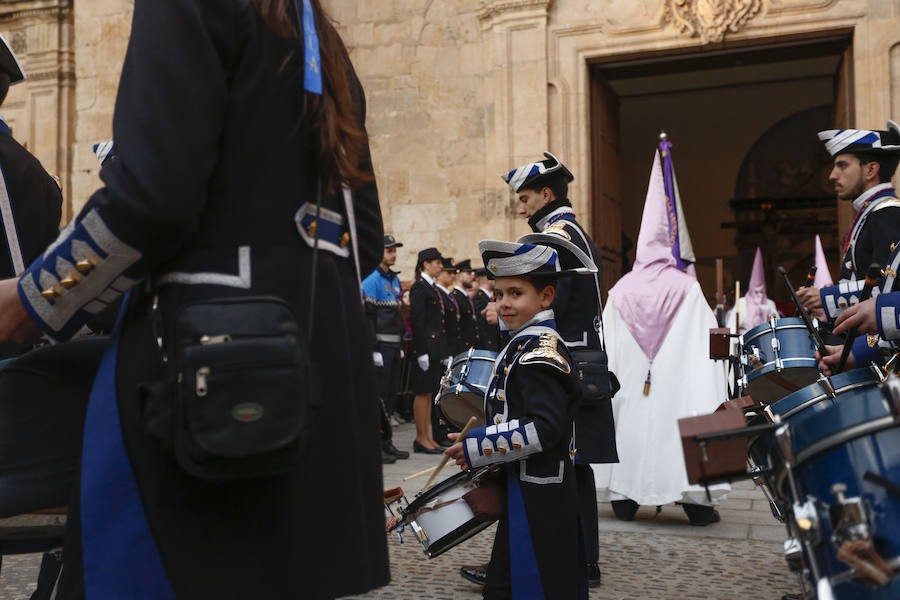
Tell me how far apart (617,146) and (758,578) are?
936 centimetres

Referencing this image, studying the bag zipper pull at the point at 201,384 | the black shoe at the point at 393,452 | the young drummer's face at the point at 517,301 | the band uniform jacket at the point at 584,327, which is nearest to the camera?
the bag zipper pull at the point at 201,384

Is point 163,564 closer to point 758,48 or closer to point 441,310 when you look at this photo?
point 441,310

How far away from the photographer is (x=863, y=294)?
4.20 metres

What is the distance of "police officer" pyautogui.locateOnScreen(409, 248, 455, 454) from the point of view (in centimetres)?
941

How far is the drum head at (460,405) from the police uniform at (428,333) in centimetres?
479

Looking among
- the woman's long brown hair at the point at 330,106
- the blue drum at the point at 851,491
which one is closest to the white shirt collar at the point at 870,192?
the blue drum at the point at 851,491

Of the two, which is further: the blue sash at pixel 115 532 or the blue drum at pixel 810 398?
the blue drum at pixel 810 398

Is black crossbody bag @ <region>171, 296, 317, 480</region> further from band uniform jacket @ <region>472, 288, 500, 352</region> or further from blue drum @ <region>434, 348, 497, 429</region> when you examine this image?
band uniform jacket @ <region>472, 288, 500, 352</region>

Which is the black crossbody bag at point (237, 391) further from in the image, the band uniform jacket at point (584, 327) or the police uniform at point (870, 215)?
the police uniform at point (870, 215)

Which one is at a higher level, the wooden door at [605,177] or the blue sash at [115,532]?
the wooden door at [605,177]

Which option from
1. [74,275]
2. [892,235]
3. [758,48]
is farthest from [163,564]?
[758,48]

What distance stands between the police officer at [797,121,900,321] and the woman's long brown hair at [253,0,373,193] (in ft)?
10.1

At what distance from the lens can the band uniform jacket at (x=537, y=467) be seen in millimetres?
2949

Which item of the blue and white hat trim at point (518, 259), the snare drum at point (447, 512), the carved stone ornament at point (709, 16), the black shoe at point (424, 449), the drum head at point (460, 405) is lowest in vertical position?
the black shoe at point (424, 449)
